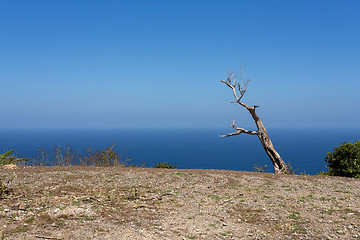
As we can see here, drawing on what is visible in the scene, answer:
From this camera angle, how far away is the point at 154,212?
7.45 meters

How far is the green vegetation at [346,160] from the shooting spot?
542 inches

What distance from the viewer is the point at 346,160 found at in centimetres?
1401

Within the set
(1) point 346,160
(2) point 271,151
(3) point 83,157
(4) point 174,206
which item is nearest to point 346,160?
(1) point 346,160

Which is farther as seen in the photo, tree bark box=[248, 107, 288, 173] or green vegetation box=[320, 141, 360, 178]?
tree bark box=[248, 107, 288, 173]

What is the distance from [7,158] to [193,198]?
12.9 m

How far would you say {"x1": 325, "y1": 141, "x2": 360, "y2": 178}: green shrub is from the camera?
542 inches

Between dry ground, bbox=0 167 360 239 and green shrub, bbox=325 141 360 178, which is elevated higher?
green shrub, bbox=325 141 360 178

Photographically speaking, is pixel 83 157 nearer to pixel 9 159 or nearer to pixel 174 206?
pixel 9 159

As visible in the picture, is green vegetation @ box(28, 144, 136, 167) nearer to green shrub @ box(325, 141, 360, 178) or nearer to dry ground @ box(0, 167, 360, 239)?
dry ground @ box(0, 167, 360, 239)

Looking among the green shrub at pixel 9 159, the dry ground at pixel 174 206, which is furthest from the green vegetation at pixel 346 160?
the green shrub at pixel 9 159

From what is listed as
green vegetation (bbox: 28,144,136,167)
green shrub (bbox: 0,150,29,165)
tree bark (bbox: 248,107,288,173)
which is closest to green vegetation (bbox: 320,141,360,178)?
tree bark (bbox: 248,107,288,173)

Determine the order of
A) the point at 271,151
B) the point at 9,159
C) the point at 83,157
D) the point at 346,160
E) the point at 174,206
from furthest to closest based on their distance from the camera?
the point at 83,157
the point at 271,151
the point at 9,159
the point at 346,160
the point at 174,206

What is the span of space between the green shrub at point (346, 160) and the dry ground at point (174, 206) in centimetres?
141

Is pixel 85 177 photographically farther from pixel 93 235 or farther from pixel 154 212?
pixel 93 235
